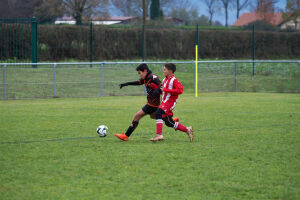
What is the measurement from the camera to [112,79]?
21125mm

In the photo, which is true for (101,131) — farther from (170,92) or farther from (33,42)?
(33,42)

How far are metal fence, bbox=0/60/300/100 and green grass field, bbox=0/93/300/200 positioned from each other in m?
6.70

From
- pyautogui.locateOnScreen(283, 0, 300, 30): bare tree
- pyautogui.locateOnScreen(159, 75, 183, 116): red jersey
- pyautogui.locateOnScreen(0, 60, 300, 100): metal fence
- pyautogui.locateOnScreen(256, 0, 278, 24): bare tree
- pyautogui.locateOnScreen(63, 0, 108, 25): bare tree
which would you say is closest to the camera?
pyautogui.locateOnScreen(159, 75, 183, 116): red jersey

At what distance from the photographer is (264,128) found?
10.3m

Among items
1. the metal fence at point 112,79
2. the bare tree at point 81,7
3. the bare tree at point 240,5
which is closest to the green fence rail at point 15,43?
the metal fence at point 112,79

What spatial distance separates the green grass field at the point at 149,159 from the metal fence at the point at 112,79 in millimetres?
6696

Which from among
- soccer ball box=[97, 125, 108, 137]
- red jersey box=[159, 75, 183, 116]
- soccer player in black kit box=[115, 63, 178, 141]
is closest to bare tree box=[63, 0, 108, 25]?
soccer ball box=[97, 125, 108, 137]

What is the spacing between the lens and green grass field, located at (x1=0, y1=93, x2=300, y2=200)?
17.4 ft

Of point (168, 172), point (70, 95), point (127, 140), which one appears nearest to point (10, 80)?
point (70, 95)

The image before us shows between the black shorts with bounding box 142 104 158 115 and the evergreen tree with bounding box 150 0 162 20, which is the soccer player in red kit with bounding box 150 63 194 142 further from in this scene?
the evergreen tree with bounding box 150 0 162 20

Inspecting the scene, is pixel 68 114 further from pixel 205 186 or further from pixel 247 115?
pixel 205 186

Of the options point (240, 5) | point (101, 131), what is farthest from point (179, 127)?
point (240, 5)

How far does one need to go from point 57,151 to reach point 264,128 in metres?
4.99

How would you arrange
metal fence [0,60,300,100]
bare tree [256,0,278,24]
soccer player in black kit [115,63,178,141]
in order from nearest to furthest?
1. soccer player in black kit [115,63,178,141]
2. metal fence [0,60,300,100]
3. bare tree [256,0,278,24]
